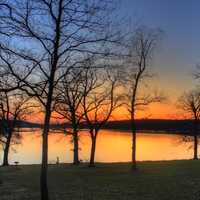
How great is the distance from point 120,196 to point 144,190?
2247mm

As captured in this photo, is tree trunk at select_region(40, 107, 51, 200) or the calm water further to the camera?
the calm water

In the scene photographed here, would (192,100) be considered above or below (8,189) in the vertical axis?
above

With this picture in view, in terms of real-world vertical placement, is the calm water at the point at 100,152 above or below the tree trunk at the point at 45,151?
below

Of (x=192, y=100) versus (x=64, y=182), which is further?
(x=192, y=100)

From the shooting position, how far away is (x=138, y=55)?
103 ft

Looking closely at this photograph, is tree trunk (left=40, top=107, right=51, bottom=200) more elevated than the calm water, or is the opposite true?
tree trunk (left=40, top=107, right=51, bottom=200)

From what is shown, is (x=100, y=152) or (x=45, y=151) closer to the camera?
(x=45, y=151)

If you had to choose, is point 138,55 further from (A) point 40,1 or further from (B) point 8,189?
(A) point 40,1

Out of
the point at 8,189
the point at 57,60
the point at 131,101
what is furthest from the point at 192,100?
the point at 57,60

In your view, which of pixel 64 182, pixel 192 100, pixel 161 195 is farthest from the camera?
pixel 192 100

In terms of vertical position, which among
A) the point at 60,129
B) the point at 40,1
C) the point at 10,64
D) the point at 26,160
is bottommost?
the point at 26,160

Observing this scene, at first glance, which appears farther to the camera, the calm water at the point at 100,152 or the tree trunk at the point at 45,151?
the calm water at the point at 100,152

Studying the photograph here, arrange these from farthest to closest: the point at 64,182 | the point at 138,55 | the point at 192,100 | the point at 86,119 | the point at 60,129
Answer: the point at 192,100 → the point at 60,129 → the point at 86,119 → the point at 138,55 → the point at 64,182

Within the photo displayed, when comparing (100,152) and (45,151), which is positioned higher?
(45,151)
